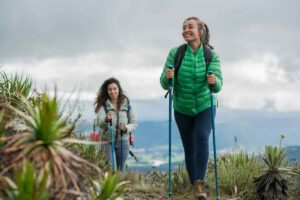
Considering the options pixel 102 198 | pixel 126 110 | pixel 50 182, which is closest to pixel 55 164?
pixel 50 182

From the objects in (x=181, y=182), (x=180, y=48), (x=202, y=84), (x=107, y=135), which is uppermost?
(x=180, y=48)

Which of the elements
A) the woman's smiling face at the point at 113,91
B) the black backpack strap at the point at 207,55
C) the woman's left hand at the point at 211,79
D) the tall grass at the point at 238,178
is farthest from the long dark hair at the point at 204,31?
the tall grass at the point at 238,178

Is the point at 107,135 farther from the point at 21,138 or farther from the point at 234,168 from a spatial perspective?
the point at 21,138

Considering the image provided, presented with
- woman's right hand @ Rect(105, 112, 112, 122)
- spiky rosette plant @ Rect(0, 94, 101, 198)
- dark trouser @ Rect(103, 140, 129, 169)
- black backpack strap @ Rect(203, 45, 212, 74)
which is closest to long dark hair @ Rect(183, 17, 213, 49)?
black backpack strap @ Rect(203, 45, 212, 74)

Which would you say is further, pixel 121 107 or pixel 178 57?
pixel 121 107

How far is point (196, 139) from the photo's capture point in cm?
909

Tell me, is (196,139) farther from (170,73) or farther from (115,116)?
(115,116)

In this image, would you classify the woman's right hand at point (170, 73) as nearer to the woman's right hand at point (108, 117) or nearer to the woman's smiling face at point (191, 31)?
the woman's smiling face at point (191, 31)

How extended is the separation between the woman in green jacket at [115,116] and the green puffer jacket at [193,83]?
7.17 ft

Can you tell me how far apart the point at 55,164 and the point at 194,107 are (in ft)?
13.1

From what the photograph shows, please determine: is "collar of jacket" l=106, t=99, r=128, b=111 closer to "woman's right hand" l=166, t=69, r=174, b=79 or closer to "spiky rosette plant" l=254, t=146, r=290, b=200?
"woman's right hand" l=166, t=69, r=174, b=79

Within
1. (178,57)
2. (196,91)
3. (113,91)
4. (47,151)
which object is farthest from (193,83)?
(47,151)

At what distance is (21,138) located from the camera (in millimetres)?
5602

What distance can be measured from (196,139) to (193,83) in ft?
2.76
